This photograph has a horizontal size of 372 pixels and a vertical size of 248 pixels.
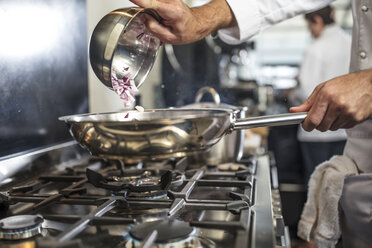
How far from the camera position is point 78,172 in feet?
3.31

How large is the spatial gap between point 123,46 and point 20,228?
40 cm

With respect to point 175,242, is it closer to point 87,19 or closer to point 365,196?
point 365,196

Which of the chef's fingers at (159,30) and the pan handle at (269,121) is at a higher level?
the chef's fingers at (159,30)

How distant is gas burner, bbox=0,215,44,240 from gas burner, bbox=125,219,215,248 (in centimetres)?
14

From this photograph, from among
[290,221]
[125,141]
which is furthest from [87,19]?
[290,221]

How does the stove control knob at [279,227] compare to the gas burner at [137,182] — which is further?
the gas burner at [137,182]

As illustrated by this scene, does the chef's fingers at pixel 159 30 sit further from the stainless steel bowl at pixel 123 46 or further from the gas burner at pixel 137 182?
the gas burner at pixel 137 182

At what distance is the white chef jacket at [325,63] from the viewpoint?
100 inches

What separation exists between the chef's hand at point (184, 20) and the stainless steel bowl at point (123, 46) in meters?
0.02

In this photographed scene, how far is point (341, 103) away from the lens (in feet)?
2.32

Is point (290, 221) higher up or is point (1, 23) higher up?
point (1, 23)

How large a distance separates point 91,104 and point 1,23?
0.53 meters

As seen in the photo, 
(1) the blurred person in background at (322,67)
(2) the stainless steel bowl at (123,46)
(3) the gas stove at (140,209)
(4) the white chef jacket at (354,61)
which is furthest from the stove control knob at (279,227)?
(1) the blurred person in background at (322,67)

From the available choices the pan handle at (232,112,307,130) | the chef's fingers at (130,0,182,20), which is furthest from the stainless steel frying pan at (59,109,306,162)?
the chef's fingers at (130,0,182,20)
